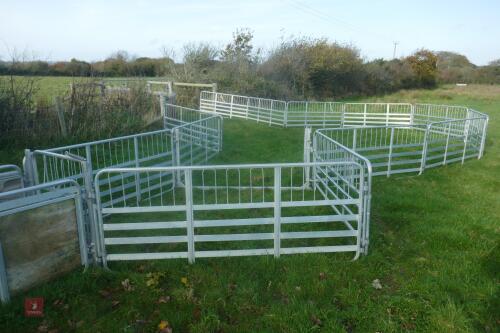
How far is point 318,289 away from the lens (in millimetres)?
4234

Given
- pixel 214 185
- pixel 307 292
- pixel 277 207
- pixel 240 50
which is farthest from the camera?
pixel 240 50

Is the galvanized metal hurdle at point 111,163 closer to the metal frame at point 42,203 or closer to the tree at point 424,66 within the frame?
the metal frame at point 42,203

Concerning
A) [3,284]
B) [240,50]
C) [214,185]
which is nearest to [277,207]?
[3,284]

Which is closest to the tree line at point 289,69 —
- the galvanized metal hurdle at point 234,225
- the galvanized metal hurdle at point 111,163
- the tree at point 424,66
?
the tree at point 424,66

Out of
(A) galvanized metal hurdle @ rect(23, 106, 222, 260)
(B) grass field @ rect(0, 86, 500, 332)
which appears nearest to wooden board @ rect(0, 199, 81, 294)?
(B) grass field @ rect(0, 86, 500, 332)

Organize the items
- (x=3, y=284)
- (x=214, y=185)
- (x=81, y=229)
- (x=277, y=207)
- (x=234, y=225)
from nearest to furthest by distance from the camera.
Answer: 1. (x=3, y=284)
2. (x=81, y=229)
3. (x=277, y=207)
4. (x=234, y=225)
5. (x=214, y=185)

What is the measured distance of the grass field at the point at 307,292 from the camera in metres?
3.70

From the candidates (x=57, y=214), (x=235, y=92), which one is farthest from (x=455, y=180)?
(x=235, y=92)

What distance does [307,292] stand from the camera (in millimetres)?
4199

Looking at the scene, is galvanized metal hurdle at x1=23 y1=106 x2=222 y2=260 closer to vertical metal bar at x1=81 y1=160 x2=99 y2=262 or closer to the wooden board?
vertical metal bar at x1=81 y1=160 x2=99 y2=262

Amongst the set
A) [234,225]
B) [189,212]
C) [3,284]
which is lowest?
[3,284]

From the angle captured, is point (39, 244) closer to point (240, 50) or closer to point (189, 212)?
point (189, 212)

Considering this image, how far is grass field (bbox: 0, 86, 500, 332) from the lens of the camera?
3.70 meters

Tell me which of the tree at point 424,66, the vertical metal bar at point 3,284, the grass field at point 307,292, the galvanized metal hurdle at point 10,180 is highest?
the tree at point 424,66
